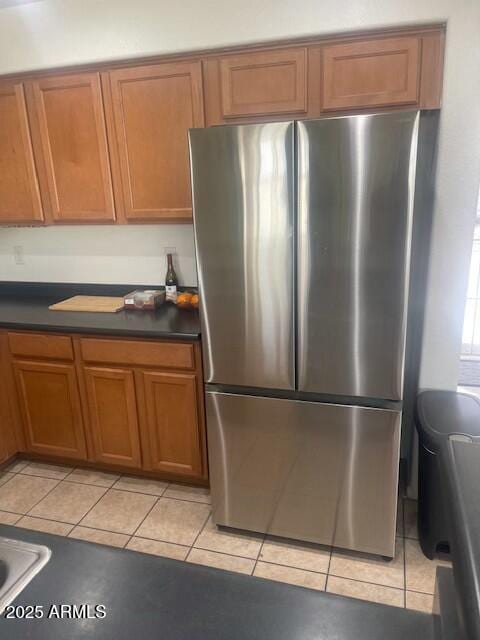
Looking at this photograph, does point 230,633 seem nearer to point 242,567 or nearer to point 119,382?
point 242,567

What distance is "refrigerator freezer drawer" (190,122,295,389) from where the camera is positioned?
170cm

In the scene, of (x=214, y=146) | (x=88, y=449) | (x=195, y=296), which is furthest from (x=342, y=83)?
(x=88, y=449)

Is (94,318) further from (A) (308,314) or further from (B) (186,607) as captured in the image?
(B) (186,607)

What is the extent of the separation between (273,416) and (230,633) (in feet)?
4.32

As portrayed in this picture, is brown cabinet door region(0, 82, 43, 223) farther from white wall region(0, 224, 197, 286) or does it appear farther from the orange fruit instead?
the orange fruit

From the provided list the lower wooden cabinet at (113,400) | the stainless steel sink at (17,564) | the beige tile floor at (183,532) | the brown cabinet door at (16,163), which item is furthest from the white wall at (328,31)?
the stainless steel sink at (17,564)

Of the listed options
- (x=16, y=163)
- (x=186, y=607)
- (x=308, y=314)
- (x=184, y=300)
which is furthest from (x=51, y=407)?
(x=186, y=607)

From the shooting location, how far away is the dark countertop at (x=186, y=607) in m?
0.65

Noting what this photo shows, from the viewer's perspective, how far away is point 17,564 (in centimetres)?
78

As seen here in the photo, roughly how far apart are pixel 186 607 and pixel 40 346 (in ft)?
6.66

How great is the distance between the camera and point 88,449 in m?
2.58

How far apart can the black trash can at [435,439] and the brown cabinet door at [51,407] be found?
171cm

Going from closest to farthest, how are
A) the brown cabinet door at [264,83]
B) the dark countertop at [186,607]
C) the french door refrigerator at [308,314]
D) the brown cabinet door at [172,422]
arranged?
the dark countertop at [186,607] < the french door refrigerator at [308,314] < the brown cabinet door at [264,83] < the brown cabinet door at [172,422]

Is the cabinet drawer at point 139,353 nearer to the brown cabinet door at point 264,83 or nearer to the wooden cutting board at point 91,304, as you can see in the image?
the wooden cutting board at point 91,304
